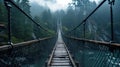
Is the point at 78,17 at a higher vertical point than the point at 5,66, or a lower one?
higher

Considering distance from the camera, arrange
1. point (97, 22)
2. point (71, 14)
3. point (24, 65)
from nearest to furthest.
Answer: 1. point (24, 65)
2. point (97, 22)
3. point (71, 14)

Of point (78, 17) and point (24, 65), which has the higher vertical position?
point (78, 17)

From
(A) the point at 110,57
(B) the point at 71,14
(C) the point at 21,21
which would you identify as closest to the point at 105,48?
(A) the point at 110,57

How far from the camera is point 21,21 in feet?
121

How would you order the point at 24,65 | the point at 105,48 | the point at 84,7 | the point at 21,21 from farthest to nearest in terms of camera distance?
the point at 84,7 → the point at 21,21 → the point at 24,65 → the point at 105,48

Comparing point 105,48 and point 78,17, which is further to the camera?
point 78,17

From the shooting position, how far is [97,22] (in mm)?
65625

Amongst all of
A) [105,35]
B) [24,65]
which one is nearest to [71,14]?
[105,35]

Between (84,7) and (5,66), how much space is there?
2318 inches

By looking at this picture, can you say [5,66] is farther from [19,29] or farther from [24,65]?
[19,29]

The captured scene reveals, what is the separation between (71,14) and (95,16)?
→ 28.9ft

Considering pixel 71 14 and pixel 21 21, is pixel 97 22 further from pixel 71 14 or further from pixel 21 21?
pixel 21 21

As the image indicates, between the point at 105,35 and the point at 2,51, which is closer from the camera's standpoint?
the point at 2,51

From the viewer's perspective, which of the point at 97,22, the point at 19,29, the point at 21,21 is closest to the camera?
the point at 19,29
